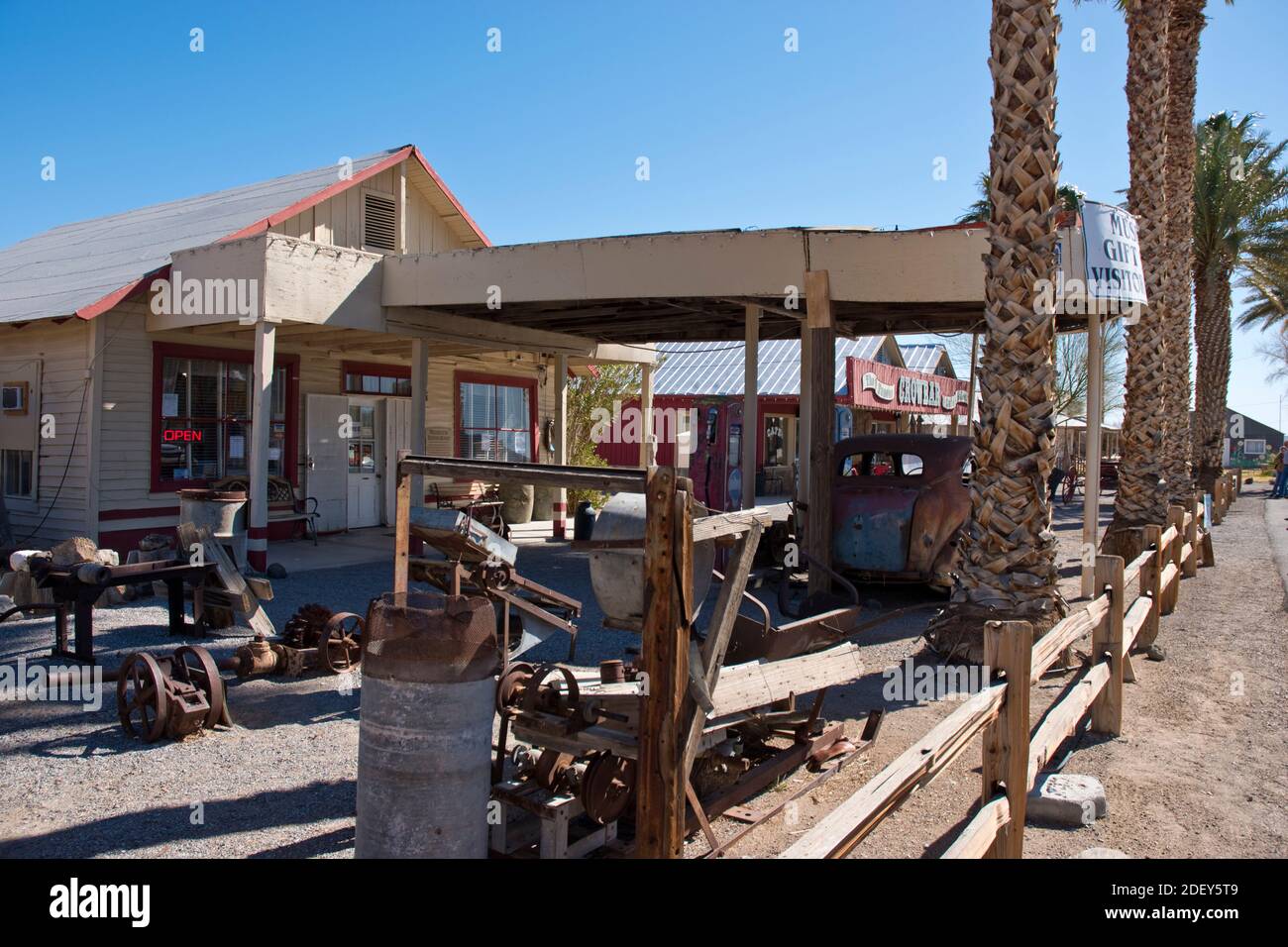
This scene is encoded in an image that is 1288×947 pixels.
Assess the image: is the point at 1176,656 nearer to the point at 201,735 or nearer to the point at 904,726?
the point at 904,726

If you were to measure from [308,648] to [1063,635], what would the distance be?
5669 mm

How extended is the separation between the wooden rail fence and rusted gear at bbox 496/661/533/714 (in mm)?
2152

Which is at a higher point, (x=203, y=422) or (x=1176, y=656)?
(x=203, y=422)

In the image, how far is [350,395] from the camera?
15438 mm

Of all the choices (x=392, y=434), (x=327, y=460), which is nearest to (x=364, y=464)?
(x=392, y=434)

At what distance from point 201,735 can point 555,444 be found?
10.7m

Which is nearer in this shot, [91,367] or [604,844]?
[604,844]

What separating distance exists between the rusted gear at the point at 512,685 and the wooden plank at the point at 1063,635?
107 inches

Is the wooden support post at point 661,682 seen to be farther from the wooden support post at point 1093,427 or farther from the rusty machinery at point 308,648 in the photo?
the wooden support post at point 1093,427

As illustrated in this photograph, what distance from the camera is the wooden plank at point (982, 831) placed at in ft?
11.4

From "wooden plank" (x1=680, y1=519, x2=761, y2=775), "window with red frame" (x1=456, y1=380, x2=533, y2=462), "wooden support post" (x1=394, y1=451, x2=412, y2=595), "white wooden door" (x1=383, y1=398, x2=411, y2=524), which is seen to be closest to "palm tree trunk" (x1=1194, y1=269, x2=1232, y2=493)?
"window with red frame" (x1=456, y1=380, x2=533, y2=462)

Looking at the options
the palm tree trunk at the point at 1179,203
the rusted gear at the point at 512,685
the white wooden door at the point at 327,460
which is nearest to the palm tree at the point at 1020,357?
the rusted gear at the point at 512,685

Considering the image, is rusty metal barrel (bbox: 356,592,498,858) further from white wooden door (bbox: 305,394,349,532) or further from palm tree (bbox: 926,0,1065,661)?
white wooden door (bbox: 305,394,349,532)
